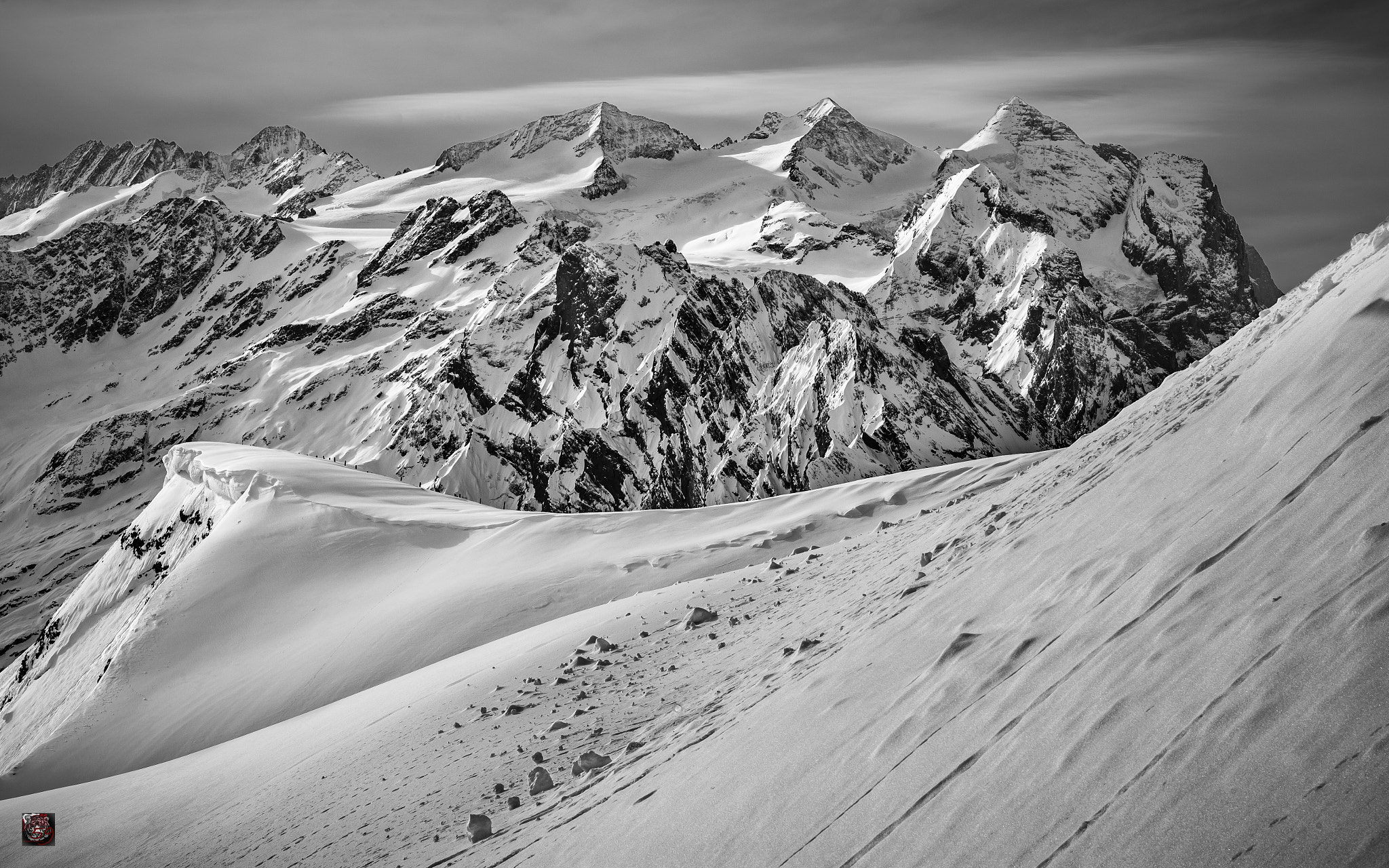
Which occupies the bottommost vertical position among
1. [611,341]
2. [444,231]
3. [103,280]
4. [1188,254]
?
[611,341]

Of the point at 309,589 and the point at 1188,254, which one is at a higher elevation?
the point at 1188,254

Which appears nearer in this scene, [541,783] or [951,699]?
[951,699]

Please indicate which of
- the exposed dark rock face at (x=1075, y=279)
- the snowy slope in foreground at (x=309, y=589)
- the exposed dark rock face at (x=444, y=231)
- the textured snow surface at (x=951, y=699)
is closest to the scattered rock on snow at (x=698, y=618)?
the textured snow surface at (x=951, y=699)

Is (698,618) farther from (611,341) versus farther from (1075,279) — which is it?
(1075,279)

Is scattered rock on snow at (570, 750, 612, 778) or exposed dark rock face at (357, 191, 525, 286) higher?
exposed dark rock face at (357, 191, 525, 286)

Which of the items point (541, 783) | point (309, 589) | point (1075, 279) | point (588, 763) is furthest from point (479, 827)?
point (1075, 279)

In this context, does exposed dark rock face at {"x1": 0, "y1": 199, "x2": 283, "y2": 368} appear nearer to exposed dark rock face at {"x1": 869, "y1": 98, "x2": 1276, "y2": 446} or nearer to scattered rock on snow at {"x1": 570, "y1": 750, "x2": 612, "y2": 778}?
exposed dark rock face at {"x1": 869, "y1": 98, "x2": 1276, "y2": 446}

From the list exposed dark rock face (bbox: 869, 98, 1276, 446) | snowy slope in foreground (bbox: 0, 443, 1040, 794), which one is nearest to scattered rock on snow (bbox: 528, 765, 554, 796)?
snowy slope in foreground (bbox: 0, 443, 1040, 794)
